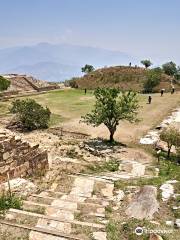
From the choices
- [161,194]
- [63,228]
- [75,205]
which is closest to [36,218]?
[63,228]

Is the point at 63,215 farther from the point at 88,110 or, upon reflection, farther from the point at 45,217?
the point at 88,110

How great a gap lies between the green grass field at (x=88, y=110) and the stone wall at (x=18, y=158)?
12.5 meters

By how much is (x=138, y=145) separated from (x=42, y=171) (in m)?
11.2

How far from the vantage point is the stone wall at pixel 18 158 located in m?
13.6

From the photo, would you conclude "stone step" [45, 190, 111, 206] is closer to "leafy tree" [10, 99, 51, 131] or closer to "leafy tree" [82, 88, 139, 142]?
"leafy tree" [82, 88, 139, 142]

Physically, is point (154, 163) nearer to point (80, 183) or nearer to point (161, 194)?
point (80, 183)

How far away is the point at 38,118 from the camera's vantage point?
1218 inches

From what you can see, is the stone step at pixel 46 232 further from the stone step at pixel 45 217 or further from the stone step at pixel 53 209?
the stone step at pixel 53 209

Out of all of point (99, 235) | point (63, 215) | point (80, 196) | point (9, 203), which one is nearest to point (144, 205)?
point (99, 235)

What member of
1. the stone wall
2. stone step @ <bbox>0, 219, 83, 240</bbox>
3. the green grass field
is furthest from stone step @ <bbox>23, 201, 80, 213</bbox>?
the green grass field

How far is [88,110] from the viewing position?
1549 inches

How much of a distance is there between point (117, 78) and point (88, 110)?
89.5 feet

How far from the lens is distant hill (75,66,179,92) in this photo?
2425 inches

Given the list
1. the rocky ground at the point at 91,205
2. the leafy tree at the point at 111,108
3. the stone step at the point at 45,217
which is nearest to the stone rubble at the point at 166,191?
the rocky ground at the point at 91,205
